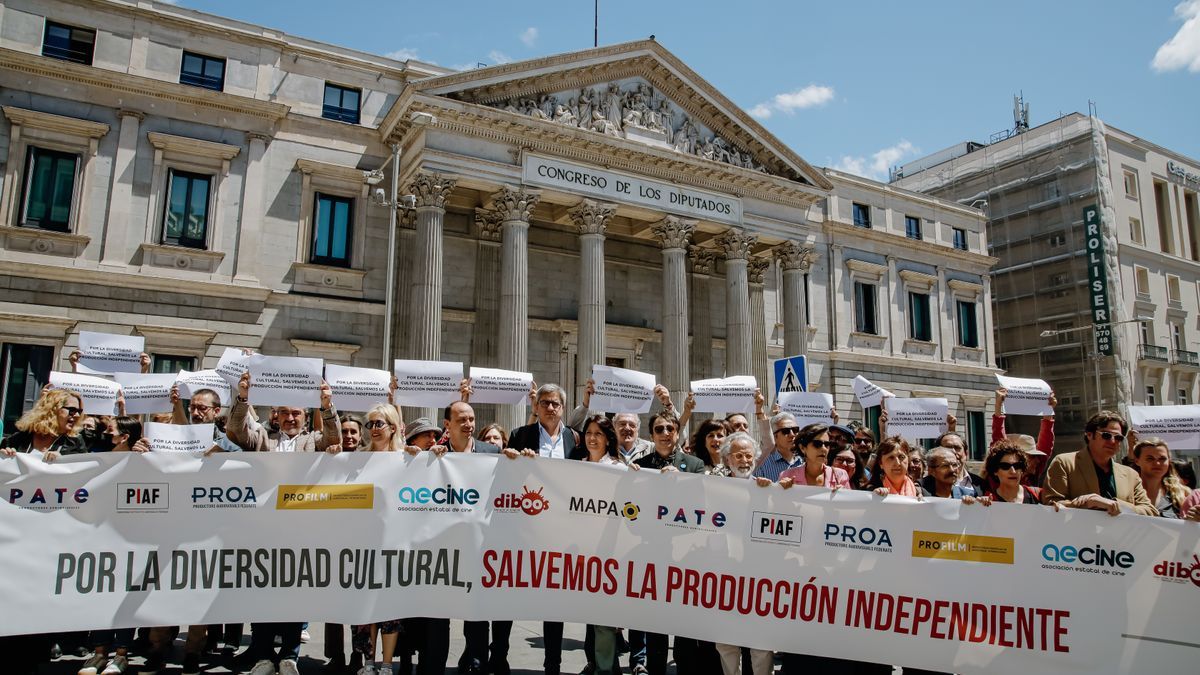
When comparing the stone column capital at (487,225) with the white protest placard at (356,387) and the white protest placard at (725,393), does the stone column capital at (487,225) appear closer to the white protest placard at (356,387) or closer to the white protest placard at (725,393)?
the white protest placard at (725,393)

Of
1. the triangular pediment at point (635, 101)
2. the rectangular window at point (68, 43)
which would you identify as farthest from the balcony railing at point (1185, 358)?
the rectangular window at point (68, 43)

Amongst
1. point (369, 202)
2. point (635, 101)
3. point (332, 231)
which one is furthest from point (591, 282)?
point (332, 231)

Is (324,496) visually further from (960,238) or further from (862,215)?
(960,238)

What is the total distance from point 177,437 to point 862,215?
34.1m

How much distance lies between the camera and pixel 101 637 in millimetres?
7336

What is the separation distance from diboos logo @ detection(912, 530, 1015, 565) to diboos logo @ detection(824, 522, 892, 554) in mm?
231

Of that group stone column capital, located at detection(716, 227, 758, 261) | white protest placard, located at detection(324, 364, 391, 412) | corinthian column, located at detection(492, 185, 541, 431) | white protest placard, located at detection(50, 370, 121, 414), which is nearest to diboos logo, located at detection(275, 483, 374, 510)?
white protest placard, located at detection(324, 364, 391, 412)

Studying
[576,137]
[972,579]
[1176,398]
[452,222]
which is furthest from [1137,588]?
[1176,398]

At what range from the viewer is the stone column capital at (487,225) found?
25875 mm

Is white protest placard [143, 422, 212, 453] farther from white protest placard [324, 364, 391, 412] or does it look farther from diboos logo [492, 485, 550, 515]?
diboos logo [492, 485, 550, 515]

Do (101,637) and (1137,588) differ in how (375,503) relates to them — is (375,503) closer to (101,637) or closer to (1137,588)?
(101,637)

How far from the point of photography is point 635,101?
87.2 ft

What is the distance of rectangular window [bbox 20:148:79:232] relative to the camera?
68.0 feet

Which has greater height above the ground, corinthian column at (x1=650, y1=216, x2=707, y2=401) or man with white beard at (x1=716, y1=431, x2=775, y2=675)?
corinthian column at (x1=650, y1=216, x2=707, y2=401)
